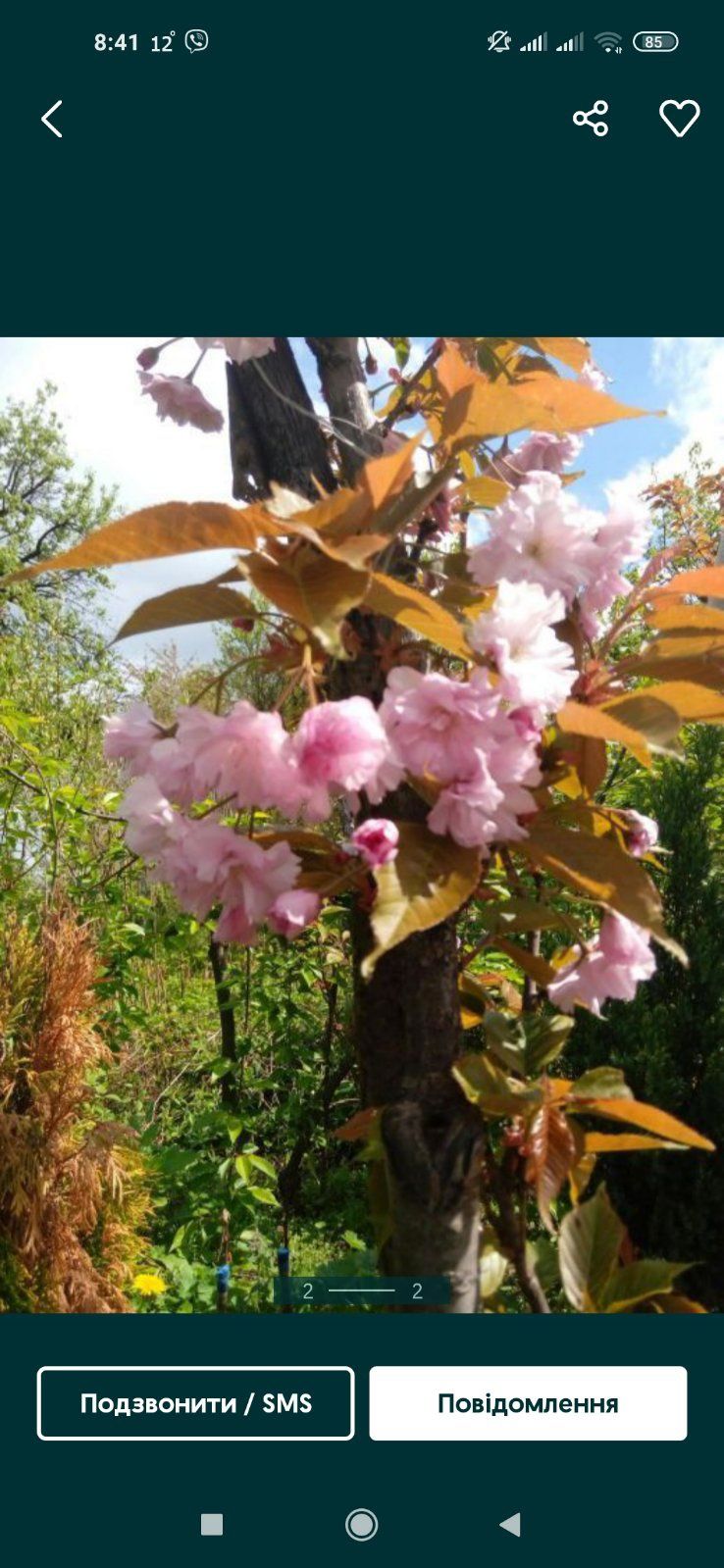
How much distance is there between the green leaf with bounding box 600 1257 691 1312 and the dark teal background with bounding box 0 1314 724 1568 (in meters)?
0.01

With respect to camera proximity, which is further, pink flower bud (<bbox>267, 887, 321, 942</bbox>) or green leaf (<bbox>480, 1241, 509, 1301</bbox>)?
green leaf (<bbox>480, 1241, 509, 1301</bbox>)

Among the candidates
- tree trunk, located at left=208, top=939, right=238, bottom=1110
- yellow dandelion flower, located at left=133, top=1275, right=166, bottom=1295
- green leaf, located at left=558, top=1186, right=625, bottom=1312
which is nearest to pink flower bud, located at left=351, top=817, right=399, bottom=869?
green leaf, located at left=558, top=1186, right=625, bottom=1312

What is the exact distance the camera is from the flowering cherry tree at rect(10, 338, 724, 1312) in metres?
0.48

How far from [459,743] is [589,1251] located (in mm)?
365

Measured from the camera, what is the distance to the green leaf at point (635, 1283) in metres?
0.62

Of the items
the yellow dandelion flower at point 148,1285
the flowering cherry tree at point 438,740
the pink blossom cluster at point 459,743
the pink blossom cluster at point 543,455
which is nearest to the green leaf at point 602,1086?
the flowering cherry tree at point 438,740

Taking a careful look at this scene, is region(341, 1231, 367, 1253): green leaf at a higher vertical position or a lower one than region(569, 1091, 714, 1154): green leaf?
→ lower

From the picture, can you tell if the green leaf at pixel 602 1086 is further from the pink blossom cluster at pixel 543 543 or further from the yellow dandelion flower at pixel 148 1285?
the yellow dandelion flower at pixel 148 1285

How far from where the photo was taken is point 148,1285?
5.41ft

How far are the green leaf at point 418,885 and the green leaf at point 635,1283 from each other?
0.96 feet

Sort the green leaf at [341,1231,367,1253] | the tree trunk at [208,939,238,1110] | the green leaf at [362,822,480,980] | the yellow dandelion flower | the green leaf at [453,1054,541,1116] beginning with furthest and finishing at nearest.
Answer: the tree trunk at [208,939,238,1110]
the green leaf at [341,1231,367,1253]
the yellow dandelion flower
the green leaf at [453,1054,541,1116]
the green leaf at [362,822,480,980]
